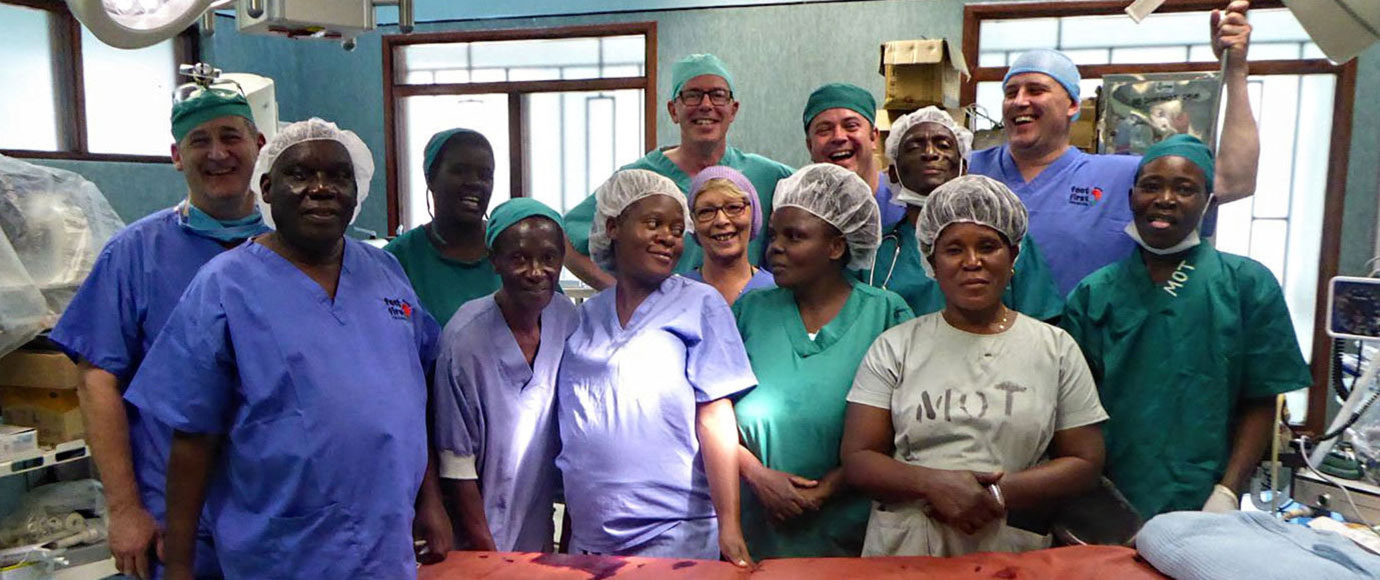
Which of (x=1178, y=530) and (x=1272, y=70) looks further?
(x=1272, y=70)

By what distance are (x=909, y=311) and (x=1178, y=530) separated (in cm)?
63

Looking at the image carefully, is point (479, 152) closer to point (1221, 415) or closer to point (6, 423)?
point (1221, 415)

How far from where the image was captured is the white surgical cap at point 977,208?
1605 millimetres

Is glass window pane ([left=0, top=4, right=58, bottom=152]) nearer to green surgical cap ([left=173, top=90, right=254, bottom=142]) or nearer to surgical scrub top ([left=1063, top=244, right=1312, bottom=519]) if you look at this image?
green surgical cap ([left=173, top=90, right=254, bottom=142])

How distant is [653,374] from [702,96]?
3.87 feet

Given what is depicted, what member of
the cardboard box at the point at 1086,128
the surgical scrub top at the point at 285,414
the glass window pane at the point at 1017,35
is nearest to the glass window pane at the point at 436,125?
the glass window pane at the point at 1017,35

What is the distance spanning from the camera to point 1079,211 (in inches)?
87.3

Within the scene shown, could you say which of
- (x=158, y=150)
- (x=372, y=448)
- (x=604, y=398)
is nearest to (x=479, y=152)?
(x=604, y=398)

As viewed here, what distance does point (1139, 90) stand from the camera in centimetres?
382

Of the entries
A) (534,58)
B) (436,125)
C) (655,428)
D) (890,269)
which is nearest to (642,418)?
(655,428)

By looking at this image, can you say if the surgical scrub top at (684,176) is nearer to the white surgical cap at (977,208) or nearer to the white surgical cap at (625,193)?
the white surgical cap at (625,193)

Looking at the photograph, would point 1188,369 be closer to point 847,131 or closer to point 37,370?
point 847,131

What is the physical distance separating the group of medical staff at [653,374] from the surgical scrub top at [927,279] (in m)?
0.01

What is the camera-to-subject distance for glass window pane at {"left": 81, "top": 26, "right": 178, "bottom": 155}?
4859mm
